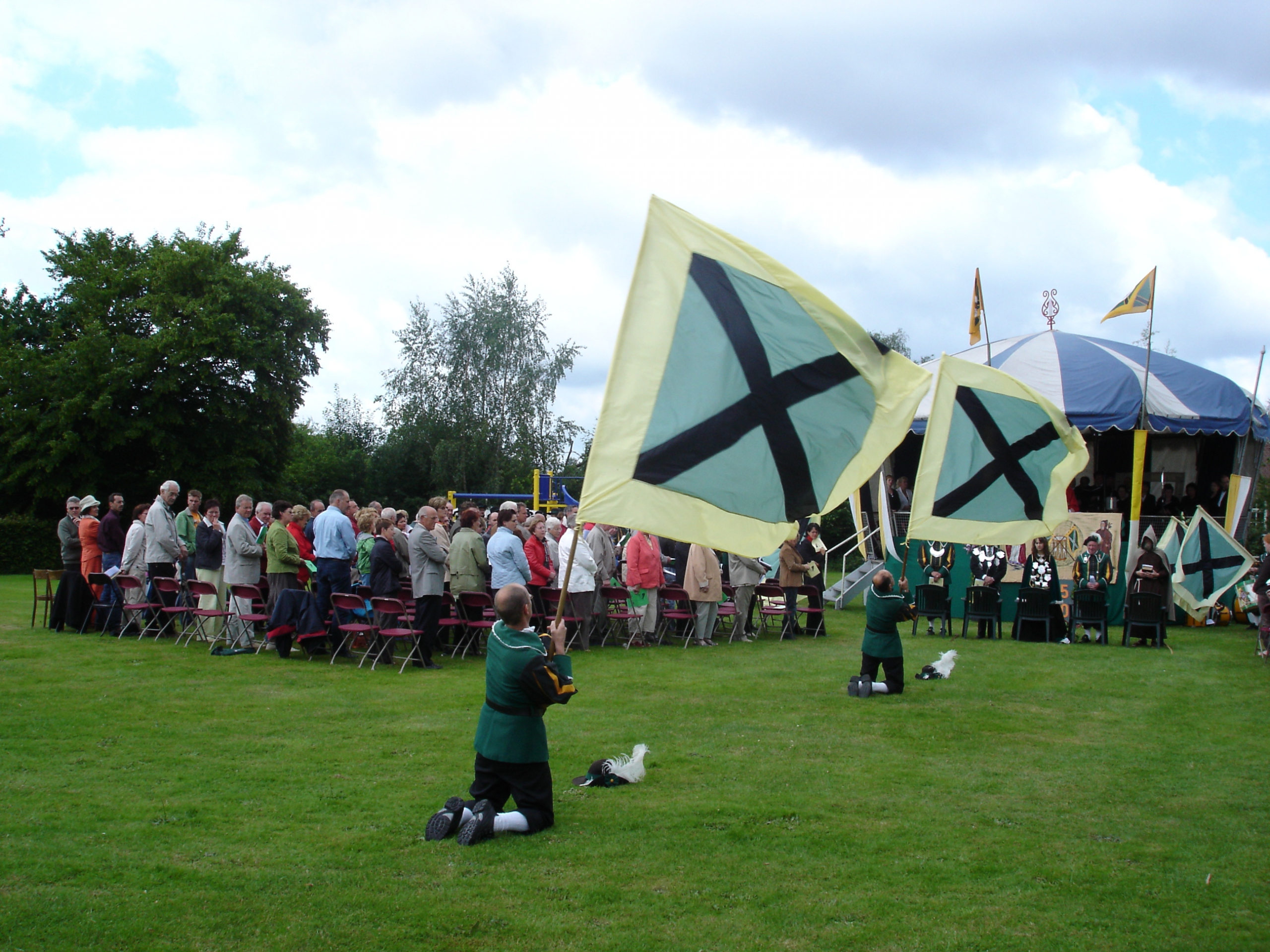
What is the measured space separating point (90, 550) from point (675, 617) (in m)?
9.30

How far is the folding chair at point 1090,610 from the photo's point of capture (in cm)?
1648

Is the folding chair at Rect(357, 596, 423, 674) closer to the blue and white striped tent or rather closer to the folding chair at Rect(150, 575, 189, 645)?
the folding chair at Rect(150, 575, 189, 645)

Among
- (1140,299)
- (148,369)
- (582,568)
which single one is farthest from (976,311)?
(148,369)

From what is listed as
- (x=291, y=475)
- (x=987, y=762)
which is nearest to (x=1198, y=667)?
(x=987, y=762)

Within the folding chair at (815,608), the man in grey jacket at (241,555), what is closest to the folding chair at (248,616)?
the man in grey jacket at (241,555)

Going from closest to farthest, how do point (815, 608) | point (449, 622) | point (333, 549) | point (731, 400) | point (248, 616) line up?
point (731, 400), point (333, 549), point (449, 622), point (248, 616), point (815, 608)

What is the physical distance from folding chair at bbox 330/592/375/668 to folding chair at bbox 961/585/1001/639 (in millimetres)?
10924

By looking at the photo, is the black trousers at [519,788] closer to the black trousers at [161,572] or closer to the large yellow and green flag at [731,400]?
the large yellow and green flag at [731,400]

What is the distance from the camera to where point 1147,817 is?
22.0ft

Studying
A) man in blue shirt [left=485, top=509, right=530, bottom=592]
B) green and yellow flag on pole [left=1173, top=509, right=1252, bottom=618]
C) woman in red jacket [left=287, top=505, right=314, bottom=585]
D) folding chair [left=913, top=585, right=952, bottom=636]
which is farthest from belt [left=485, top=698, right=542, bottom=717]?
green and yellow flag on pole [left=1173, top=509, right=1252, bottom=618]

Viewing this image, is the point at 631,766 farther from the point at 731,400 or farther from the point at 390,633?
the point at 390,633

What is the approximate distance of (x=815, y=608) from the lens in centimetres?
1753

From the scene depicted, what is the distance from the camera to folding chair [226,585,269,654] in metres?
12.6

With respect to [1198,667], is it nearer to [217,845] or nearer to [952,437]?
[952,437]
